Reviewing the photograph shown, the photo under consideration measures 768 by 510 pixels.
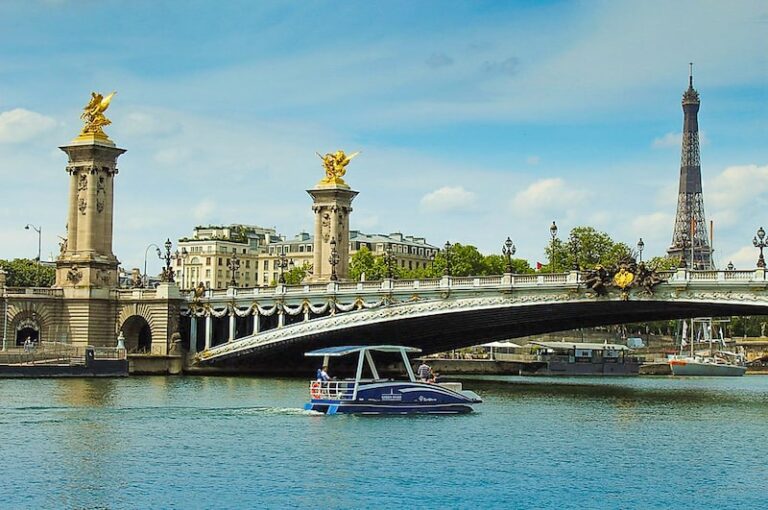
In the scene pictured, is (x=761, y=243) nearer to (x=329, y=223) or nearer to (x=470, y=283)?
(x=470, y=283)

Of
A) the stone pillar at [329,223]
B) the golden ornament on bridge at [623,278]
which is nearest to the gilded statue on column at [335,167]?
the stone pillar at [329,223]

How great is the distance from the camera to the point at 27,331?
9612 centimetres

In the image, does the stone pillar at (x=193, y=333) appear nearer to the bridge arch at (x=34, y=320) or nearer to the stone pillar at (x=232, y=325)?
the stone pillar at (x=232, y=325)

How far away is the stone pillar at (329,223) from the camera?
378ft

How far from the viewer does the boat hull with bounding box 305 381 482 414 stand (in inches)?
2258

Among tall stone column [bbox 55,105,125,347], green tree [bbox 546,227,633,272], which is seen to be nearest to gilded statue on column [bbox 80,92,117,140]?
tall stone column [bbox 55,105,125,347]

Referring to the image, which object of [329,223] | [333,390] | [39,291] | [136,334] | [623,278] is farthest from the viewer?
[329,223]

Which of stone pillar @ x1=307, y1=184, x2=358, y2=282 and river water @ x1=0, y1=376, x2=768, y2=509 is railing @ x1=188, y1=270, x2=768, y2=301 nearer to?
river water @ x1=0, y1=376, x2=768, y2=509

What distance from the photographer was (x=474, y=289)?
79000 mm

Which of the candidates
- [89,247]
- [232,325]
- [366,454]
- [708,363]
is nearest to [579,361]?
[708,363]

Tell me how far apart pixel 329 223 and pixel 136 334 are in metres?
22.5

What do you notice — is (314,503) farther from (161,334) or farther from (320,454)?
(161,334)

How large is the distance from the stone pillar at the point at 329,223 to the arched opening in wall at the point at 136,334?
18812 millimetres

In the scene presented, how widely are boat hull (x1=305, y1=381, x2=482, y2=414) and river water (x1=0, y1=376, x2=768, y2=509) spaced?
1.05 metres
